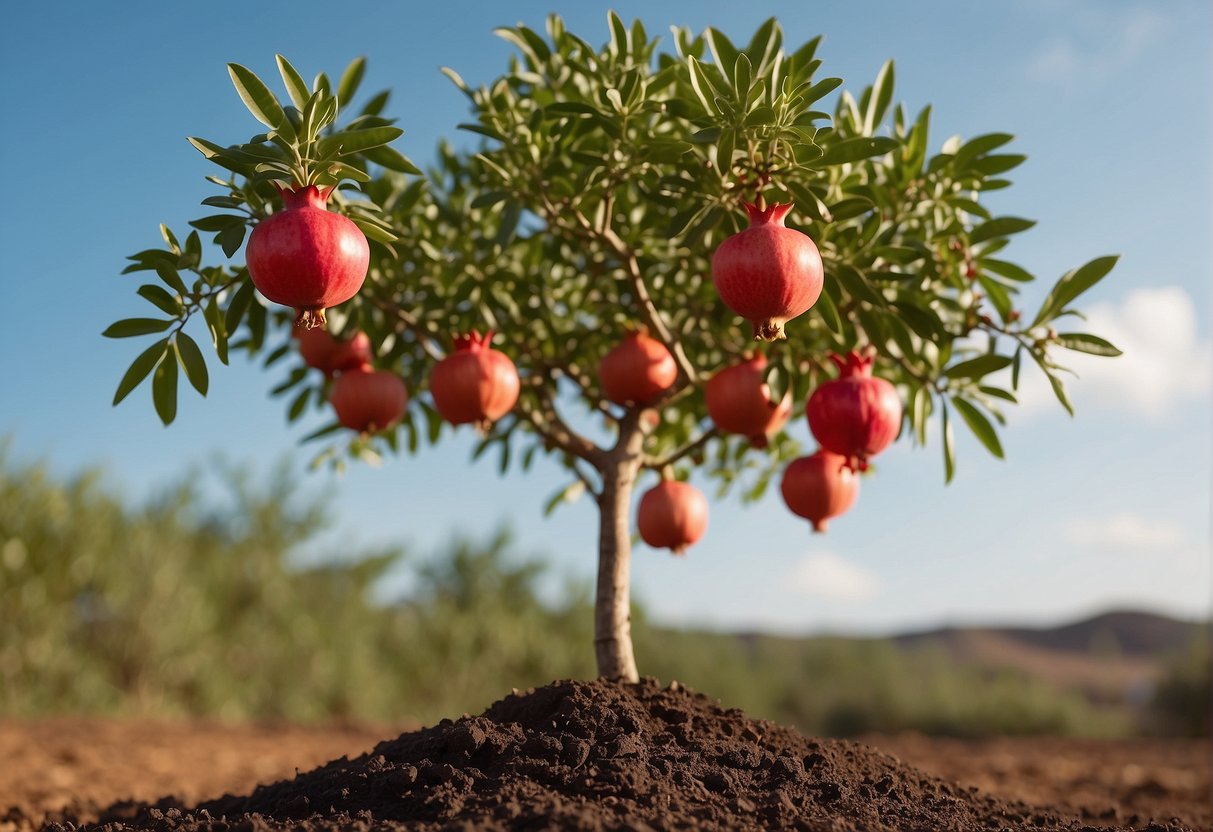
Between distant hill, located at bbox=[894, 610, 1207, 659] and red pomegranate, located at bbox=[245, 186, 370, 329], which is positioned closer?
red pomegranate, located at bbox=[245, 186, 370, 329]

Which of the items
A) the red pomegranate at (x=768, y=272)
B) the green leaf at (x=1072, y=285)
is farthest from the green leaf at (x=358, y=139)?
the green leaf at (x=1072, y=285)

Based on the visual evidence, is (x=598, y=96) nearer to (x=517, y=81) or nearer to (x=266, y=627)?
(x=517, y=81)

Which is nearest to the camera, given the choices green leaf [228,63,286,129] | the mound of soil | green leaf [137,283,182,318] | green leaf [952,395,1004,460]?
the mound of soil

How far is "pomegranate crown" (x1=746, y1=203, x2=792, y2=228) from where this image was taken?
2.40m

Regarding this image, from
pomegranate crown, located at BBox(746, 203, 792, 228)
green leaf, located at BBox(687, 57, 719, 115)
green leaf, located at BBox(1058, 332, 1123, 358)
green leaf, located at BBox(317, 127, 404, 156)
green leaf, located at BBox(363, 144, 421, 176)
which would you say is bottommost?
green leaf, located at BBox(1058, 332, 1123, 358)

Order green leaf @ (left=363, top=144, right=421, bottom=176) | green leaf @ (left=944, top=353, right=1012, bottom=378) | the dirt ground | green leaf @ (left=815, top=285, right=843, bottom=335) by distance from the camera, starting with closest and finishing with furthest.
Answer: green leaf @ (left=363, top=144, right=421, bottom=176)
green leaf @ (left=815, top=285, right=843, bottom=335)
green leaf @ (left=944, top=353, right=1012, bottom=378)
the dirt ground

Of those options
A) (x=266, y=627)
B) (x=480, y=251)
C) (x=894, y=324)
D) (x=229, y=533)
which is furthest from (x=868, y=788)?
(x=229, y=533)

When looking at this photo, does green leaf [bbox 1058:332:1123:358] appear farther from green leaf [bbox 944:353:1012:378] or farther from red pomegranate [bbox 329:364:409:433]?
red pomegranate [bbox 329:364:409:433]

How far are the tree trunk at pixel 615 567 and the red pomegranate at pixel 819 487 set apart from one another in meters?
0.55

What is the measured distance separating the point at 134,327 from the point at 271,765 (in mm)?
4644

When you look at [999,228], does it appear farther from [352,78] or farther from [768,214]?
[352,78]

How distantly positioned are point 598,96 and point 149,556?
37.7 ft

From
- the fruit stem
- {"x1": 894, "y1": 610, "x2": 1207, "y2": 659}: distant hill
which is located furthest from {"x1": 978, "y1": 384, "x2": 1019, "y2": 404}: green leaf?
{"x1": 894, "y1": 610, "x2": 1207, "y2": 659}: distant hill

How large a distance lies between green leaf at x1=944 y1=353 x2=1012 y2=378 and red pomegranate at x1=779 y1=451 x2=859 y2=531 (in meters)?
0.44
